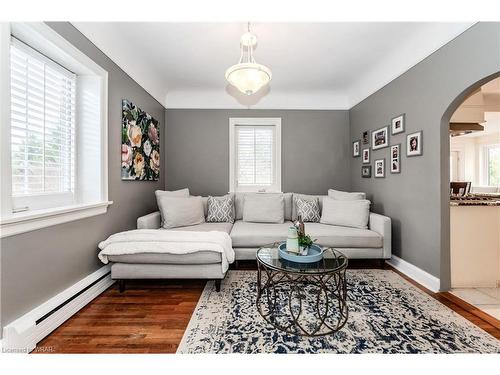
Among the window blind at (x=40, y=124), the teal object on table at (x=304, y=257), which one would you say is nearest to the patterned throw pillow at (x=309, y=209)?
the teal object on table at (x=304, y=257)

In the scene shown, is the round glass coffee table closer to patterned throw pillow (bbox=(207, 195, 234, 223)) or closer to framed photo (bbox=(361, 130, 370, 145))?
patterned throw pillow (bbox=(207, 195, 234, 223))

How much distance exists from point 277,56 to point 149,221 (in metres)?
2.58

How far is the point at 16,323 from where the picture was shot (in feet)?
4.45

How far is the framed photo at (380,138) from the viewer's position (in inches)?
116

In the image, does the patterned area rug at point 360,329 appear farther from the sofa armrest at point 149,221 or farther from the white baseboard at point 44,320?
the sofa armrest at point 149,221

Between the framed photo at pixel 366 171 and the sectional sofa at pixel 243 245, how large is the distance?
2.75 ft

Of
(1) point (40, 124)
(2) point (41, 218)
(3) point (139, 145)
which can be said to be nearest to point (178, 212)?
(3) point (139, 145)

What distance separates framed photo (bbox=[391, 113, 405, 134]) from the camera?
2.63 m

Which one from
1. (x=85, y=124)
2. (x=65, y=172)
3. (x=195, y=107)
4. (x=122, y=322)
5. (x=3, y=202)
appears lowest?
(x=122, y=322)

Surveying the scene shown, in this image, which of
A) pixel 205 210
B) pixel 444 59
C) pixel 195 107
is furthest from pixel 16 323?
pixel 444 59

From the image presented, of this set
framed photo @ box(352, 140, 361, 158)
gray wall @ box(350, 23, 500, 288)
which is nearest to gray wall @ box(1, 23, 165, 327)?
gray wall @ box(350, 23, 500, 288)

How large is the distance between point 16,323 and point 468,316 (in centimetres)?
319

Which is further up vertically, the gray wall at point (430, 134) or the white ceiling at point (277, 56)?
the white ceiling at point (277, 56)

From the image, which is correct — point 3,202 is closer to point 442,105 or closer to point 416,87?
point 442,105
